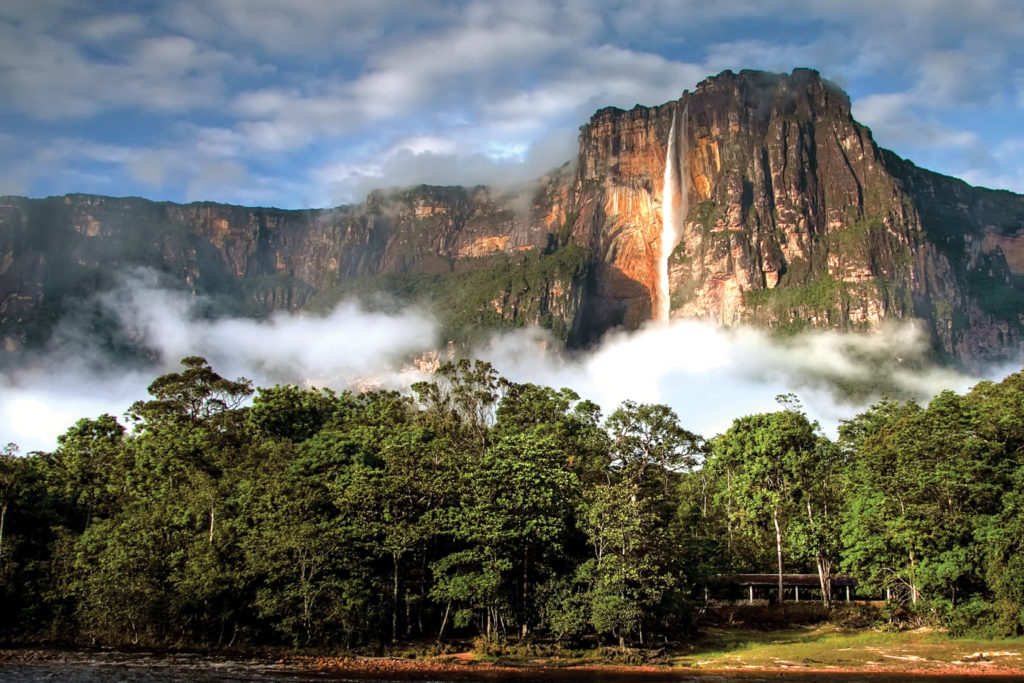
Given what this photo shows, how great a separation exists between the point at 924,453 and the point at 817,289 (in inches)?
4774

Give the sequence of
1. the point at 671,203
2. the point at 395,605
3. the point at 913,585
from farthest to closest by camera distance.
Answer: the point at 671,203 → the point at 913,585 → the point at 395,605

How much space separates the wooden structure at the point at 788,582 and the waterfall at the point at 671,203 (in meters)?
119

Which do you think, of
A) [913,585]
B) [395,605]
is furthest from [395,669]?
[913,585]

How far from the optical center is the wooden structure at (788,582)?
212ft

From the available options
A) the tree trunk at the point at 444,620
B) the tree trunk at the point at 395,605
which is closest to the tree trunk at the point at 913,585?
the tree trunk at the point at 444,620

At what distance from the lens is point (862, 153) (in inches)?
6978

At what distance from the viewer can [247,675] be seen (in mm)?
37344

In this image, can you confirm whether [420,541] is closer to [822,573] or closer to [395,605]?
[395,605]

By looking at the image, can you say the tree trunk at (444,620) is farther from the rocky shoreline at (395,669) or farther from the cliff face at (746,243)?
the cliff face at (746,243)

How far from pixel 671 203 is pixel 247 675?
16188 cm

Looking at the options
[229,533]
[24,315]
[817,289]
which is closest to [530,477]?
[229,533]

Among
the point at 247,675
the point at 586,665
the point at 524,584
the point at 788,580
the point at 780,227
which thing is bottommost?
the point at 586,665

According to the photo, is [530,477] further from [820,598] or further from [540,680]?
[820,598]

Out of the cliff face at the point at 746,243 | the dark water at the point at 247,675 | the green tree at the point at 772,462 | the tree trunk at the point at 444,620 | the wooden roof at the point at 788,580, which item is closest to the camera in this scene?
the dark water at the point at 247,675
